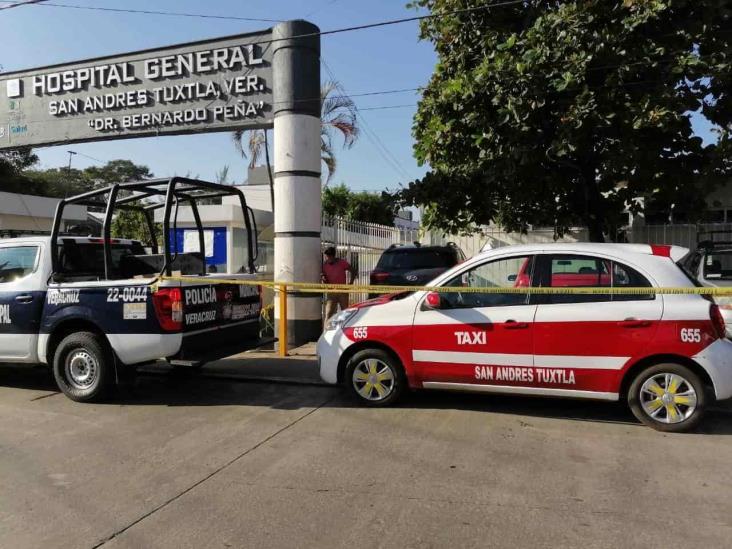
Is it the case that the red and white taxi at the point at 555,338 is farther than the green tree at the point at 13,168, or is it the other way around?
the green tree at the point at 13,168

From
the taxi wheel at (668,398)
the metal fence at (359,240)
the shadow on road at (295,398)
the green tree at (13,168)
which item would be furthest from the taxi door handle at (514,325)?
the green tree at (13,168)

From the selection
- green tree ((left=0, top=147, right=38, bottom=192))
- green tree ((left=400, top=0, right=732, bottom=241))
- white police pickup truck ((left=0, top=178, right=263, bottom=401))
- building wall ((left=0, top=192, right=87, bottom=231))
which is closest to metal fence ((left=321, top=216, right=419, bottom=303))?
green tree ((left=400, top=0, right=732, bottom=241))

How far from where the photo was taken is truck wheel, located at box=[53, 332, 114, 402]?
20.5 feet

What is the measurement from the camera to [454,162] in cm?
A: 1071

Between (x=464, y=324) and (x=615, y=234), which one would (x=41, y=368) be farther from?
(x=615, y=234)

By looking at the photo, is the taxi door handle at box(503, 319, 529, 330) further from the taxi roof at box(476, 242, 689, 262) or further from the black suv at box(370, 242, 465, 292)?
the black suv at box(370, 242, 465, 292)

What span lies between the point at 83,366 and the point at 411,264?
20.6ft

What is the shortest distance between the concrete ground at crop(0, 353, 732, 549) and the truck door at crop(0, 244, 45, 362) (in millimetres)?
642

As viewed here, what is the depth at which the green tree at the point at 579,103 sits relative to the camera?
28.1ft

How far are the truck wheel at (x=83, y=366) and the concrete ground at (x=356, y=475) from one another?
0.22 m

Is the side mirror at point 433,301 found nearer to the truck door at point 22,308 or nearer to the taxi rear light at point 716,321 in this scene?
the taxi rear light at point 716,321

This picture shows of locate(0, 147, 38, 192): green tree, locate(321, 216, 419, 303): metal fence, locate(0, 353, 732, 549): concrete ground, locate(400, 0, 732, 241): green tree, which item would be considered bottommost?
locate(0, 353, 732, 549): concrete ground

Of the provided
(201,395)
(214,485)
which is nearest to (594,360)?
(214,485)

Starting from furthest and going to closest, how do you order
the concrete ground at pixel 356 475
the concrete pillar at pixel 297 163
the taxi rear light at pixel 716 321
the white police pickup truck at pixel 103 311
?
the concrete pillar at pixel 297 163 → the white police pickup truck at pixel 103 311 → the taxi rear light at pixel 716 321 → the concrete ground at pixel 356 475
